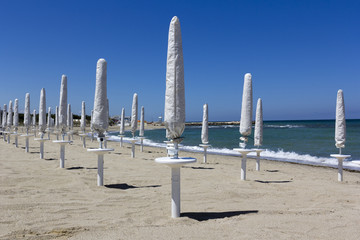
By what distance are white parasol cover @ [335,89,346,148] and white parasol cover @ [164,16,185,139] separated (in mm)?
7421

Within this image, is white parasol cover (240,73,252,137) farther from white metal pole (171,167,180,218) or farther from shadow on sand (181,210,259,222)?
white metal pole (171,167,180,218)

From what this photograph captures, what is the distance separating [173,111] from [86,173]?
19.2 ft

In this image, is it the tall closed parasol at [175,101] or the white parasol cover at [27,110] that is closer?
the tall closed parasol at [175,101]

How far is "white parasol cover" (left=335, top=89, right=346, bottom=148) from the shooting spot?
965cm

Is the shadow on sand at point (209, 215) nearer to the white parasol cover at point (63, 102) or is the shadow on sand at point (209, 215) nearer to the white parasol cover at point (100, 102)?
the white parasol cover at point (100, 102)

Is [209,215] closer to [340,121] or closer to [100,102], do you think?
[100,102]

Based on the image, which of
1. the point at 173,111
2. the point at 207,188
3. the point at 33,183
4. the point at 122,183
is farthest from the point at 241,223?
the point at 33,183

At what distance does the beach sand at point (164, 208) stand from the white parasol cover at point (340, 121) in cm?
207

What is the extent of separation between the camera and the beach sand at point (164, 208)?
4344 millimetres

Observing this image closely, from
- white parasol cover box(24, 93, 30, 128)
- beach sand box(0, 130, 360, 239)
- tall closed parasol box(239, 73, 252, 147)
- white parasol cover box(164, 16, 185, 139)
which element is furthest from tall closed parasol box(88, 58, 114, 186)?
white parasol cover box(24, 93, 30, 128)

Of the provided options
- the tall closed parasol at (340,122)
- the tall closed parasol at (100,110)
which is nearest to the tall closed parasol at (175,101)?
the tall closed parasol at (100,110)

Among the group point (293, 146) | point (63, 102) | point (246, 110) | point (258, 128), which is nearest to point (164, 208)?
point (246, 110)

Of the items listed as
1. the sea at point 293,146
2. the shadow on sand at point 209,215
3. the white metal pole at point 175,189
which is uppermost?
the white metal pole at point 175,189

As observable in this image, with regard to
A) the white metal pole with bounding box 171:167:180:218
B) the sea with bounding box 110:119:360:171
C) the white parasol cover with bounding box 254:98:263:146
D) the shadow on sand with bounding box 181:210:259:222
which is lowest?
the sea with bounding box 110:119:360:171
